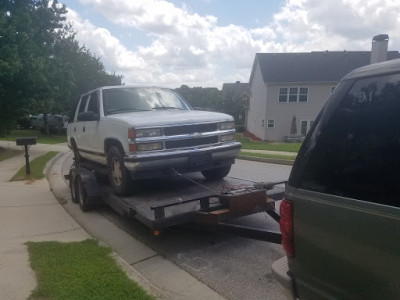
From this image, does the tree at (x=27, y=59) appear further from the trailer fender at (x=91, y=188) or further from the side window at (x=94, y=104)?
the trailer fender at (x=91, y=188)

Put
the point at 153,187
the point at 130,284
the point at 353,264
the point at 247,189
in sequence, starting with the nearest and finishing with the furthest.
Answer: the point at 353,264 < the point at 130,284 < the point at 247,189 < the point at 153,187

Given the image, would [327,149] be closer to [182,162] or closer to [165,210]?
[165,210]

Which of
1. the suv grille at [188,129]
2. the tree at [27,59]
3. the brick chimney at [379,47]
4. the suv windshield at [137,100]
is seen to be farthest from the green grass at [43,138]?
the suv grille at [188,129]

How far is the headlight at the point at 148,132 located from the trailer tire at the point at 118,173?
53 cm

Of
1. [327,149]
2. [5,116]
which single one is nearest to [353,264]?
[327,149]

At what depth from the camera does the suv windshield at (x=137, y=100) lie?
250 inches

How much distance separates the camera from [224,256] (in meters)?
4.62

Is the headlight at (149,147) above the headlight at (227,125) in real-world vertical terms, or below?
below

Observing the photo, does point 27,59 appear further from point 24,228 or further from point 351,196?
point 351,196

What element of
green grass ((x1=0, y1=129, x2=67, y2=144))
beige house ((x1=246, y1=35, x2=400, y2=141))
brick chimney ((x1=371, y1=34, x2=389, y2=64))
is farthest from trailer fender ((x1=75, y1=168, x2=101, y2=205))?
beige house ((x1=246, y1=35, x2=400, y2=141))

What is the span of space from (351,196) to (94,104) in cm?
572

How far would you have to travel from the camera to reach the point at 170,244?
511 cm

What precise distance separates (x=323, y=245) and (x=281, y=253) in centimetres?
263

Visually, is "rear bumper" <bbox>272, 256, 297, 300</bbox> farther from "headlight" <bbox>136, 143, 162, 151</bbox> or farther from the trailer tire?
the trailer tire
